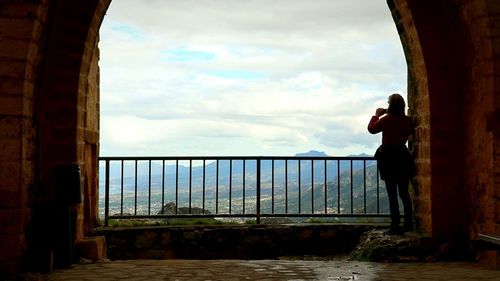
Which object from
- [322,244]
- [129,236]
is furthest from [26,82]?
[322,244]

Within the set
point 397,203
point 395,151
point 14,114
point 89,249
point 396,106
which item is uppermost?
point 396,106

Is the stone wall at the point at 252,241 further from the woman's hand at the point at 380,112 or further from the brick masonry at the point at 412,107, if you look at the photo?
the woman's hand at the point at 380,112

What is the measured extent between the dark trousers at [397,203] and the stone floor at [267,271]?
95 cm

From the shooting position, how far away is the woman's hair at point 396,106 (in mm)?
7531

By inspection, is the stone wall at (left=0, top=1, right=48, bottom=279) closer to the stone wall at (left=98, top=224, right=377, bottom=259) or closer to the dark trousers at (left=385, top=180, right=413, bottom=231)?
the stone wall at (left=98, top=224, right=377, bottom=259)

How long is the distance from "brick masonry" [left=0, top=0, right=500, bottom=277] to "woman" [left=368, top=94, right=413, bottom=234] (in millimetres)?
195

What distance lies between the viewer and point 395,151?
24.6 ft

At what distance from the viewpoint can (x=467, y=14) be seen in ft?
21.5

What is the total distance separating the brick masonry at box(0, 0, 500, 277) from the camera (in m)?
5.67

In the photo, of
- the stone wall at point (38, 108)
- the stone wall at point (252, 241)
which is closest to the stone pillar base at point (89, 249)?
the stone wall at point (38, 108)

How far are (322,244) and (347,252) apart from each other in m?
0.39

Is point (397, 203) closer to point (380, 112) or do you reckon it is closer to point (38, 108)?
point (380, 112)

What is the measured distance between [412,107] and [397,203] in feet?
4.38

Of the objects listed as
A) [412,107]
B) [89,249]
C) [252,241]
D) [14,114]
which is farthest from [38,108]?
[412,107]
